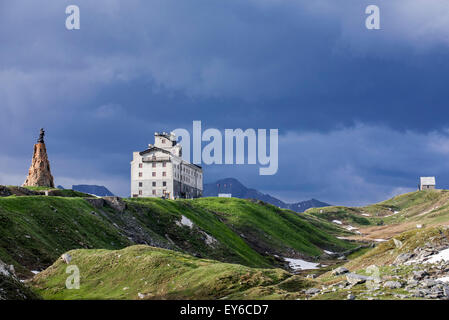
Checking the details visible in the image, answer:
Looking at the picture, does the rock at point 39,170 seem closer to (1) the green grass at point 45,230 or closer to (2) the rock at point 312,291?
(1) the green grass at point 45,230

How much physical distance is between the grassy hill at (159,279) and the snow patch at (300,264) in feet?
251

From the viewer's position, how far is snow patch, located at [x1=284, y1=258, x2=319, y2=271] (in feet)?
423

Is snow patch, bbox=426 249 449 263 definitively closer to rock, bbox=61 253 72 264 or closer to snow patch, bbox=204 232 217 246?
rock, bbox=61 253 72 264

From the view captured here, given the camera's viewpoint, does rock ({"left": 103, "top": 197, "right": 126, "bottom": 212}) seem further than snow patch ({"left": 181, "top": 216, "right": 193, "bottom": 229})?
No

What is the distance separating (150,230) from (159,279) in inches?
2234

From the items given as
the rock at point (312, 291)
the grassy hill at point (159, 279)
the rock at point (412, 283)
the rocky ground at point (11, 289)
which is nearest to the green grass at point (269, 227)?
the grassy hill at point (159, 279)

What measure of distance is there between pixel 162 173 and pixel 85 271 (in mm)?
129795

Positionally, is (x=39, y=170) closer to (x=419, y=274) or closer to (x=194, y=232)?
(x=194, y=232)

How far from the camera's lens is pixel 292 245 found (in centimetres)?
15488

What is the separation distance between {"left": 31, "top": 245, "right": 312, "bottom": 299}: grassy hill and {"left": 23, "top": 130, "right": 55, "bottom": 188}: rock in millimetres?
74866

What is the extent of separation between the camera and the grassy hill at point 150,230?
69.6m

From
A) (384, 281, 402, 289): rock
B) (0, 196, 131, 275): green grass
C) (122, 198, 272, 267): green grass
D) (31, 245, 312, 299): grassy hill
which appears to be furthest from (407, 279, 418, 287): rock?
(122, 198, 272, 267): green grass
